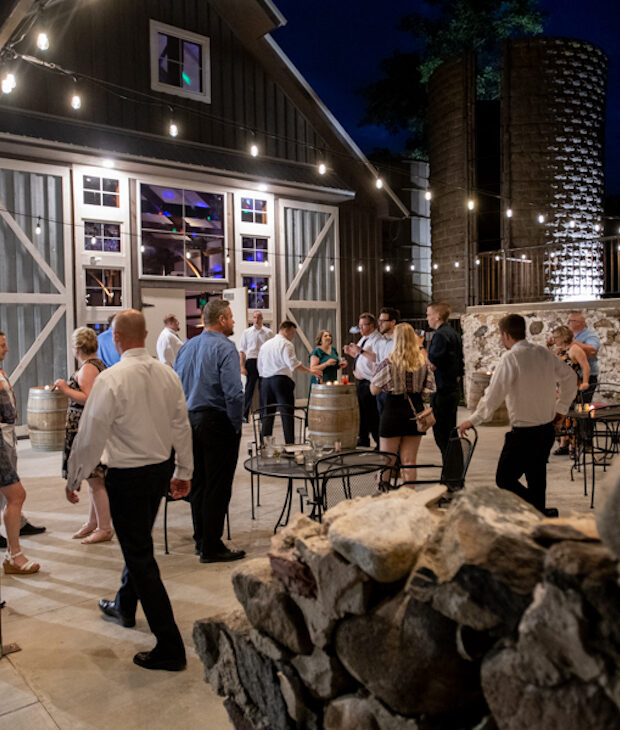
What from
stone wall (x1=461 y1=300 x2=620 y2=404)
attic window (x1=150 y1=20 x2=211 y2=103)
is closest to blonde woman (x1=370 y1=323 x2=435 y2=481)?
stone wall (x1=461 y1=300 x2=620 y2=404)

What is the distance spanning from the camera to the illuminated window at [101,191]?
11039mm

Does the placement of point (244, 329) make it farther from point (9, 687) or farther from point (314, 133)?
point (9, 687)

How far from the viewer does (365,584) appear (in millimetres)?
1954

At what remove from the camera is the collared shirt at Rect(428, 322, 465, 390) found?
21.8 feet

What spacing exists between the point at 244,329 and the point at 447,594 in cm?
1058

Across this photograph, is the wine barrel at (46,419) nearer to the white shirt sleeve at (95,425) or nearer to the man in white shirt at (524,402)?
the white shirt sleeve at (95,425)

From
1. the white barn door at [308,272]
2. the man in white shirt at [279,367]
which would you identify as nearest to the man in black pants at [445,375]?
the man in white shirt at [279,367]

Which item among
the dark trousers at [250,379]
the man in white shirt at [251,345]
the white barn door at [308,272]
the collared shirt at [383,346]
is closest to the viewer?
the collared shirt at [383,346]

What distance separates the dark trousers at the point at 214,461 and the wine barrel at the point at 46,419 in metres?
5.38

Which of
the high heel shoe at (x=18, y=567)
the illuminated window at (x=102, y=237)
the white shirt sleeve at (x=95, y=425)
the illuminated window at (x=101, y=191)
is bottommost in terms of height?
the high heel shoe at (x=18, y=567)

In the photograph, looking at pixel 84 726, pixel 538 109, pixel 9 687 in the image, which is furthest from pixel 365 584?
pixel 538 109

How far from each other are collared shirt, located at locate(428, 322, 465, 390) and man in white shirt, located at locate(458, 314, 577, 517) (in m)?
1.82

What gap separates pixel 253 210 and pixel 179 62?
302 cm

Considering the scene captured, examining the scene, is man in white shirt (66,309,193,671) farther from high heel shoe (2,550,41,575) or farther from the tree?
the tree
